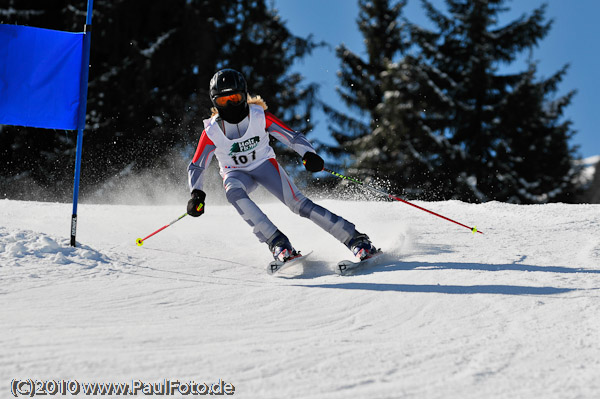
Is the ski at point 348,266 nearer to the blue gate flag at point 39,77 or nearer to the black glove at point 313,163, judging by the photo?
the black glove at point 313,163

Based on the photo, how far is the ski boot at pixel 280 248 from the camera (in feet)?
13.8

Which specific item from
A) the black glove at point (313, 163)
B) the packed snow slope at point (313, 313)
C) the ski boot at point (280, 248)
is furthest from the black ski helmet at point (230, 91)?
the packed snow slope at point (313, 313)

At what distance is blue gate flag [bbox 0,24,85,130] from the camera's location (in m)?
4.51

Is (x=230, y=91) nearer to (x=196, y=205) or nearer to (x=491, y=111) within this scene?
(x=196, y=205)

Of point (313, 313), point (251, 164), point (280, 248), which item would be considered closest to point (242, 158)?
point (251, 164)

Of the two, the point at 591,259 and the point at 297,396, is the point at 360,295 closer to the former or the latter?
the point at 297,396

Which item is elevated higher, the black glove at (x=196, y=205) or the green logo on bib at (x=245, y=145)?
the green logo on bib at (x=245, y=145)

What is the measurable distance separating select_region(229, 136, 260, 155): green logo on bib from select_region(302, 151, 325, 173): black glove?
415 mm

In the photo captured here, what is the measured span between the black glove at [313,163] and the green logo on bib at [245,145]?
0.42m

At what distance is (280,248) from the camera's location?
426 cm

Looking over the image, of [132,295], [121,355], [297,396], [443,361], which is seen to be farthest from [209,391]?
[132,295]

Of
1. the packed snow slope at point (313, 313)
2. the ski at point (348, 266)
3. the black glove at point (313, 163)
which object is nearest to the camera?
the packed snow slope at point (313, 313)

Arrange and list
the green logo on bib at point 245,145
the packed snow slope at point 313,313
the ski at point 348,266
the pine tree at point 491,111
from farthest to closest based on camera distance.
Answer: the pine tree at point 491,111 < the green logo on bib at point 245,145 < the ski at point 348,266 < the packed snow slope at point 313,313

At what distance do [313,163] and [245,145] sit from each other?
0.56 metres
